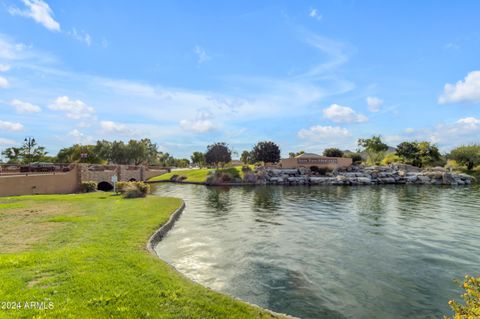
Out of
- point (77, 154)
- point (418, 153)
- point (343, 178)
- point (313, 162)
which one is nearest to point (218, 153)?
point (313, 162)

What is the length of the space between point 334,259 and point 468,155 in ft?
292

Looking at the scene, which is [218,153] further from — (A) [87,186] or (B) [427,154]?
(B) [427,154]

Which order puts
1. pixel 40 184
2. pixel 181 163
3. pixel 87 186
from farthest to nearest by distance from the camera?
pixel 181 163, pixel 87 186, pixel 40 184

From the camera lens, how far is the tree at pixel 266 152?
279 ft

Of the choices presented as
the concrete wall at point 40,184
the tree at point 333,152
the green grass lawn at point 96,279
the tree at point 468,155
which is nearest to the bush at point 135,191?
the concrete wall at point 40,184

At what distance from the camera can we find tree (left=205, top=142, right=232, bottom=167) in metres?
76.8

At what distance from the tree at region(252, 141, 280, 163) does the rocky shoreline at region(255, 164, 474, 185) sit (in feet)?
54.7

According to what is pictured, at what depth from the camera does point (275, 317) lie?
23.6 feet

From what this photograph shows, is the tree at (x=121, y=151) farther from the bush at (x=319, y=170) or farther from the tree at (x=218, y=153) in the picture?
the bush at (x=319, y=170)

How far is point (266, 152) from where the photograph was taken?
85.4 m

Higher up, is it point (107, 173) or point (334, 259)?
point (107, 173)

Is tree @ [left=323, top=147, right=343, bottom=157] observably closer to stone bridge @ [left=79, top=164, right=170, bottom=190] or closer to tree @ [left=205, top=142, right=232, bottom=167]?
tree @ [left=205, top=142, right=232, bottom=167]

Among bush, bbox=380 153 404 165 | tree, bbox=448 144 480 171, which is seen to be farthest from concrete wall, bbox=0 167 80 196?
tree, bbox=448 144 480 171

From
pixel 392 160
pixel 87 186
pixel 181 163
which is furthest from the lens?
pixel 181 163
